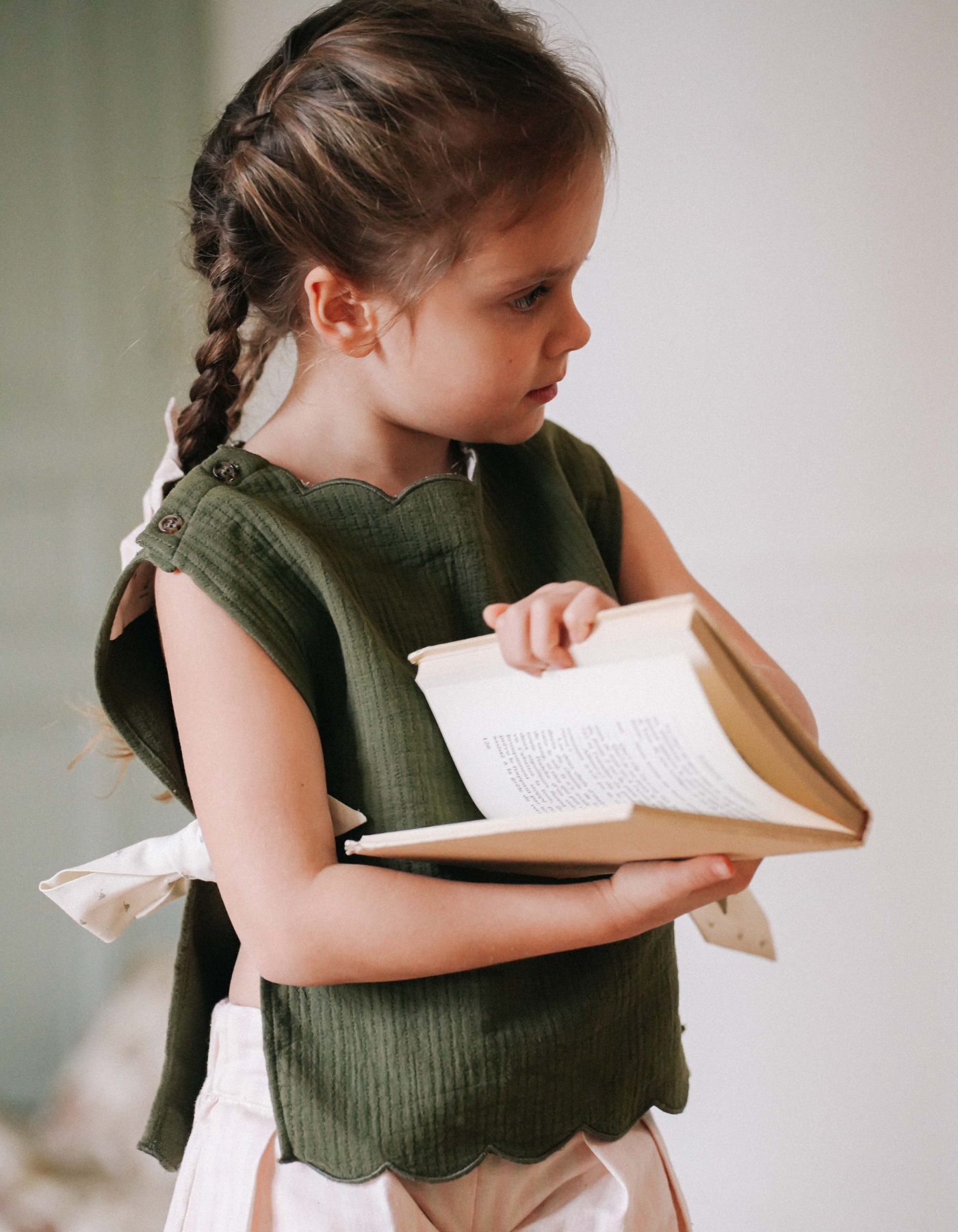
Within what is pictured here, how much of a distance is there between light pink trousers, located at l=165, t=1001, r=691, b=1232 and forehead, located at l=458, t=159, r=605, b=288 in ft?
1.45

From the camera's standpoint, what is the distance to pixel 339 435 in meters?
0.65

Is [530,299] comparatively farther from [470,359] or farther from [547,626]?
[547,626]

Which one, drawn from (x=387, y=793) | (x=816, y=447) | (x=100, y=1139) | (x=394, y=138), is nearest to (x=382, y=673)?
(x=387, y=793)

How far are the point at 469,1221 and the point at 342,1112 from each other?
0.29ft

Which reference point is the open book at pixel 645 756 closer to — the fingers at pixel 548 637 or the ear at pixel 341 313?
the fingers at pixel 548 637

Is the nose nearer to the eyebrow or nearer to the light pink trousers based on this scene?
the eyebrow

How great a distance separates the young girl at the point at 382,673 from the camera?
0.52 m

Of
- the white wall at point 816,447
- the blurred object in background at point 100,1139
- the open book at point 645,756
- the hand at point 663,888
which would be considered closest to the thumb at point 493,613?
the open book at point 645,756

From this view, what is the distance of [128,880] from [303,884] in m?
0.21

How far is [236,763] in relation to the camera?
52cm

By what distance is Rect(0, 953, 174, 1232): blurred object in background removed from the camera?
4.04 ft

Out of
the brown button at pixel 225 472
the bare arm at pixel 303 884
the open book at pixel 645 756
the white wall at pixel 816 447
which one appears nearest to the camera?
the open book at pixel 645 756

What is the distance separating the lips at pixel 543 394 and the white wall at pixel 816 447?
657 mm

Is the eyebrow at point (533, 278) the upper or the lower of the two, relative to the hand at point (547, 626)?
upper
